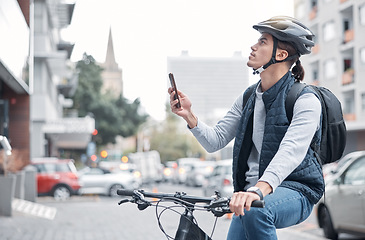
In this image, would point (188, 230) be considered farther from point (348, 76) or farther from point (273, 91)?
point (348, 76)

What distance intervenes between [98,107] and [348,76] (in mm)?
22281

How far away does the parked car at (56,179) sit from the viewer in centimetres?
2516

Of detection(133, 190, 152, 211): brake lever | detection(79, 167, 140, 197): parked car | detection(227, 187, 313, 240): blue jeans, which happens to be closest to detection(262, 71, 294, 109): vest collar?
detection(227, 187, 313, 240): blue jeans

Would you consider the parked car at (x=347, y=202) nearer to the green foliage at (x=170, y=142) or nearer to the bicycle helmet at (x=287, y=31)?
the bicycle helmet at (x=287, y=31)

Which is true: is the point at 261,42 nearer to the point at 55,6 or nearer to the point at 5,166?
the point at 5,166

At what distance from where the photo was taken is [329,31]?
159 ft

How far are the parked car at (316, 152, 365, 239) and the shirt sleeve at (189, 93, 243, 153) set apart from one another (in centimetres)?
633

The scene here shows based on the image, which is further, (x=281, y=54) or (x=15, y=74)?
(x=15, y=74)

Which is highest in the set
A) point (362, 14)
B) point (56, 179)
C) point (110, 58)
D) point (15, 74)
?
point (110, 58)

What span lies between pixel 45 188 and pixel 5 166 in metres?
8.10

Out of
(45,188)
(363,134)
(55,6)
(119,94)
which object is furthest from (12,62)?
(119,94)

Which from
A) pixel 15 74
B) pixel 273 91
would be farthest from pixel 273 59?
pixel 15 74

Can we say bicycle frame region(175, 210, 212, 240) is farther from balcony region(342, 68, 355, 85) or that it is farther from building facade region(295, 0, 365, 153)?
balcony region(342, 68, 355, 85)

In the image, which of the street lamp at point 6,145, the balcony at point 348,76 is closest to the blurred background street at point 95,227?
the street lamp at point 6,145
